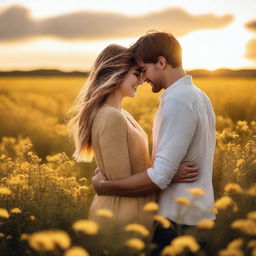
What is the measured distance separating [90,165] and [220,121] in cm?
264

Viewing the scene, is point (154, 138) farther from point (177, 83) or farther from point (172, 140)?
A: point (177, 83)

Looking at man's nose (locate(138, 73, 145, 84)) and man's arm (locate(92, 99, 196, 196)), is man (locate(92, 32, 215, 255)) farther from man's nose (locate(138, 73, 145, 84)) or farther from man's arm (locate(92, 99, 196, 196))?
man's nose (locate(138, 73, 145, 84))

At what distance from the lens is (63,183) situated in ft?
16.6

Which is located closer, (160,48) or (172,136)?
(172,136)

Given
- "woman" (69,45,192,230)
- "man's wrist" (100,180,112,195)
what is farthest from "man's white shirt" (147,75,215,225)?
"man's wrist" (100,180,112,195)

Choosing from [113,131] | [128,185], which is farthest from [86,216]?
[113,131]

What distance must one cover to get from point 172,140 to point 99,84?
2.81 feet

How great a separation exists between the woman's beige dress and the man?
0.09 meters

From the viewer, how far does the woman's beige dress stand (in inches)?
148

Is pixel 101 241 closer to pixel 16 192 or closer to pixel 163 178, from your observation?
pixel 163 178

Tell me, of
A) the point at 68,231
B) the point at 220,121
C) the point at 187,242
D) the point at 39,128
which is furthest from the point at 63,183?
the point at 39,128

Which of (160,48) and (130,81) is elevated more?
(160,48)

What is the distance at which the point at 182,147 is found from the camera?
3.49 m

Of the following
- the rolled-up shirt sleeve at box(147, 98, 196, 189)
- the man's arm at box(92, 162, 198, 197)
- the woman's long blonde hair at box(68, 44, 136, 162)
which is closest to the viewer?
the rolled-up shirt sleeve at box(147, 98, 196, 189)
